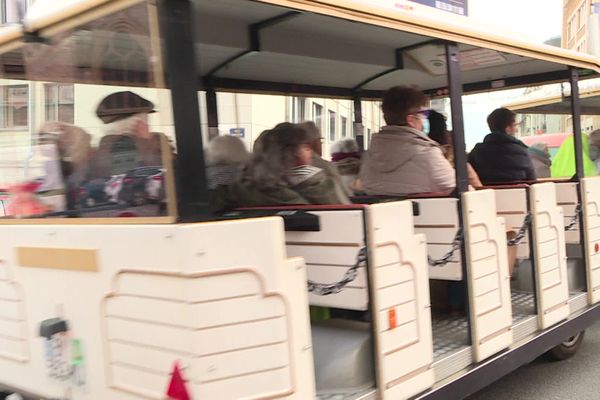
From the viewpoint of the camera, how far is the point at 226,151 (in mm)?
4273

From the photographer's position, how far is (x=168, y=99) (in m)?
2.22

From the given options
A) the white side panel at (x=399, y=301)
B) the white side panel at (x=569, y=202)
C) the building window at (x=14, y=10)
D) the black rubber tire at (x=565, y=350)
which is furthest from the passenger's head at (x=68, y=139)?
the black rubber tire at (x=565, y=350)

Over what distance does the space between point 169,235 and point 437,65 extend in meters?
3.01

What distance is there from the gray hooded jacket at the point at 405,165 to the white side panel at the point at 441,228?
0.54 feet

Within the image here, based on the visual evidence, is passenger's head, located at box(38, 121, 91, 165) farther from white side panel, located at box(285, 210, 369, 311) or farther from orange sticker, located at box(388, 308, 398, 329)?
orange sticker, located at box(388, 308, 398, 329)

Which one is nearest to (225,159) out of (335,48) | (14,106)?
(335,48)

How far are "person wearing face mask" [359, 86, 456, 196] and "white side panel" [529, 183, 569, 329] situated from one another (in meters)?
0.76

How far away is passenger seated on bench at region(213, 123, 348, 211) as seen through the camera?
3322 mm

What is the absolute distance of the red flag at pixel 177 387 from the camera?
6.98 feet

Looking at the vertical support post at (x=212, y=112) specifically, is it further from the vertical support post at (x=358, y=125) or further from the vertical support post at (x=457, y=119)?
the vertical support post at (x=457, y=119)

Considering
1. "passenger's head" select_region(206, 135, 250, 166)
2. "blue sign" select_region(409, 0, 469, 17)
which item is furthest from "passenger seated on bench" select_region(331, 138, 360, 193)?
"blue sign" select_region(409, 0, 469, 17)

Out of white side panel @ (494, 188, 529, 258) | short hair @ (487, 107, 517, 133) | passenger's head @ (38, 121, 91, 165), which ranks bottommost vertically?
white side panel @ (494, 188, 529, 258)

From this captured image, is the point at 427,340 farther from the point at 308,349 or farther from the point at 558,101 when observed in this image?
the point at 558,101

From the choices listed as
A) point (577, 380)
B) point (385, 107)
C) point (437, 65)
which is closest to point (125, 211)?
point (385, 107)
